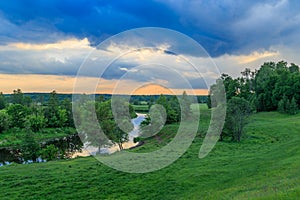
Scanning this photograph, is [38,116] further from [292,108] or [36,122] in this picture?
[292,108]

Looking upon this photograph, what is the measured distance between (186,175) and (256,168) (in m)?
5.36

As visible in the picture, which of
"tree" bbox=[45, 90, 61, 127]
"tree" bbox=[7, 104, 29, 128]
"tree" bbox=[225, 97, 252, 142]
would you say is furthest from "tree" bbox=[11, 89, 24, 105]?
"tree" bbox=[225, 97, 252, 142]

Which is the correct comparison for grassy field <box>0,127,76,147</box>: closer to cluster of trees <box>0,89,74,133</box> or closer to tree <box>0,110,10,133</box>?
tree <box>0,110,10,133</box>

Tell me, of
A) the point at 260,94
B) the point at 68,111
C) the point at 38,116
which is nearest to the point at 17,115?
the point at 38,116

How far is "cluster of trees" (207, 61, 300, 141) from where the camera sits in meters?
42.2

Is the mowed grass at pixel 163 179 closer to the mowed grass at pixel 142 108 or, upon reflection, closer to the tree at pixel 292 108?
the mowed grass at pixel 142 108

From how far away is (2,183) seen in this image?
71.5 feet

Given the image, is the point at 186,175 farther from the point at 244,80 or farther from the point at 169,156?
the point at 244,80

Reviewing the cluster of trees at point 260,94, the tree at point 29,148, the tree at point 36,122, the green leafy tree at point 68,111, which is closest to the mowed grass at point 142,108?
the cluster of trees at point 260,94

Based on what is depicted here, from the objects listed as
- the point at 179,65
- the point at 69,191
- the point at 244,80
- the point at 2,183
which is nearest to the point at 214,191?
the point at 179,65

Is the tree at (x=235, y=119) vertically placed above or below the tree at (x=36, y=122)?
above

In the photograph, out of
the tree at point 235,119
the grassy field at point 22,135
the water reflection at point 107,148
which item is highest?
the tree at point 235,119

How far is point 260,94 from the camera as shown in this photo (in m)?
89.9

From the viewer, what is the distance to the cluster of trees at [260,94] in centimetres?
4225
